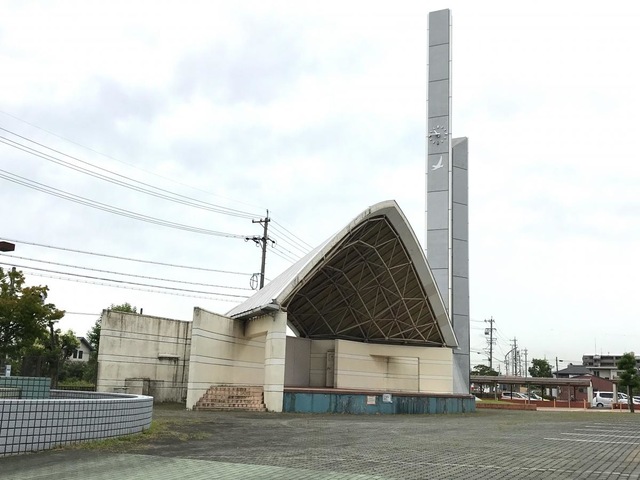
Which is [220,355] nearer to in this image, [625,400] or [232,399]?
[232,399]

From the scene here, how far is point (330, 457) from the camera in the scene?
10.3 metres

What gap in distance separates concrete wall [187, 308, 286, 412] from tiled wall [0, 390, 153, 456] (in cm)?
1431

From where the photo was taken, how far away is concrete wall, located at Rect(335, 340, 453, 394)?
129ft

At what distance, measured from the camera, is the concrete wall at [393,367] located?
129 feet

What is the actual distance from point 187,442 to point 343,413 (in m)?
15.5

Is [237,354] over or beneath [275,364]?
over

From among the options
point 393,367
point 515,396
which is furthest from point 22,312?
point 515,396

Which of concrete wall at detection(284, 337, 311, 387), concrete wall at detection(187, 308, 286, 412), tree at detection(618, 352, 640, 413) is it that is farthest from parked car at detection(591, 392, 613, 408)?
concrete wall at detection(187, 308, 286, 412)

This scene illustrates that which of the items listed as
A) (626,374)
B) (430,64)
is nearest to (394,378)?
(626,374)

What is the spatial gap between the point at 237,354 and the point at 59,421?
2200 cm

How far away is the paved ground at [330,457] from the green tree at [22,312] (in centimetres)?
2038

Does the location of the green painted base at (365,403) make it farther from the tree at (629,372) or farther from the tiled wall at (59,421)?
the tree at (629,372)

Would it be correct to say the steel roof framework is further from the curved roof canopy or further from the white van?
the white van

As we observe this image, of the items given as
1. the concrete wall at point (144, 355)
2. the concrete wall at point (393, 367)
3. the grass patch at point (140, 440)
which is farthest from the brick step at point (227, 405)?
the concrete wall at point (393, 367)
